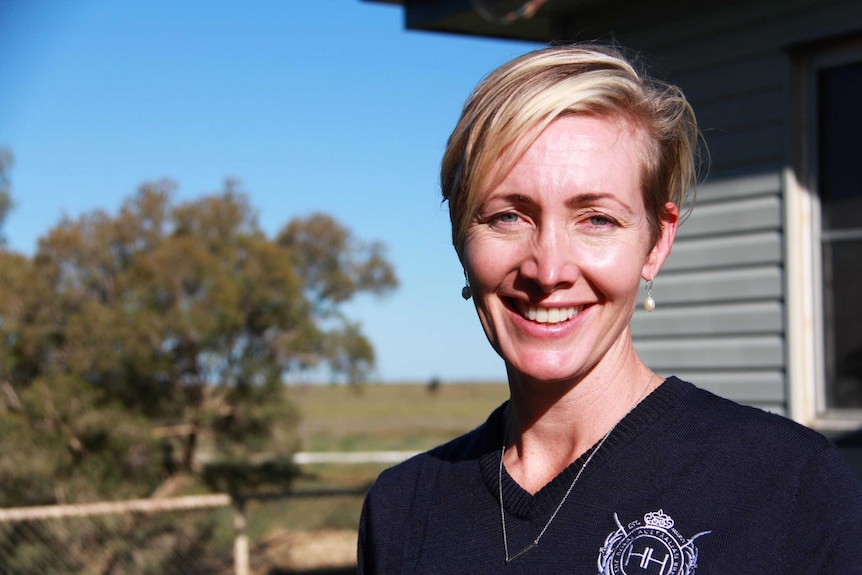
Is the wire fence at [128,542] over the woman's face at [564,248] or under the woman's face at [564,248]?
under

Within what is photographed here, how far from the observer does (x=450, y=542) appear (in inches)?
67.5

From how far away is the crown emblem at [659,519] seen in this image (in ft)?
4.69

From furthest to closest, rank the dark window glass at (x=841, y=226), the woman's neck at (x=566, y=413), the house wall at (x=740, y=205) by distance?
the house wall at (x=740, y=205), the dark window glass at (x=841, y=226), the woman's neck at (x=566, y=413)

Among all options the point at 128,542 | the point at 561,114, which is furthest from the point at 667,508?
the point at 128,542

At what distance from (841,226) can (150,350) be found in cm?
765

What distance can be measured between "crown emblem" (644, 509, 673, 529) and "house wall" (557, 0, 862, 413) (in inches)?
128

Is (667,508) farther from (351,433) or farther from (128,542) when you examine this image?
(351,433)

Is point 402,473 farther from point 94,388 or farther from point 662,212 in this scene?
point 94,388

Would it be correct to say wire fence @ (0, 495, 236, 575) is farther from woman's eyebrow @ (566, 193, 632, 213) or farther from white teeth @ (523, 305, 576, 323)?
woman's eyebrow @ (566, 193, 632, 213)

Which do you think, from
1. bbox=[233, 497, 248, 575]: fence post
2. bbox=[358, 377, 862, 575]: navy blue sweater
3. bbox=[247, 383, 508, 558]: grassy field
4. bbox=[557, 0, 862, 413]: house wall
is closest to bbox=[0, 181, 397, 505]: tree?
bbox=[247, 383, 508, 558]: grassy field

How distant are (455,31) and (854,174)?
257 cm

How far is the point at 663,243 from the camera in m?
1.68

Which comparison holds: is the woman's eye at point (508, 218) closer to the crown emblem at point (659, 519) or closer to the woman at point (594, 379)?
the woman at point (594, 379)

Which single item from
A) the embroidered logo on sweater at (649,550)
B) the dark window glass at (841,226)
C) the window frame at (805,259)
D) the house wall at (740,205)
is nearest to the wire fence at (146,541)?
the house wall at (740,205)
